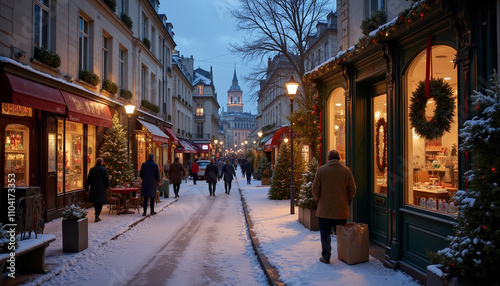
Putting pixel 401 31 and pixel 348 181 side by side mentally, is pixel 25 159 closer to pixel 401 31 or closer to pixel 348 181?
pixel 348 181

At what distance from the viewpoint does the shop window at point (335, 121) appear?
9.41 m

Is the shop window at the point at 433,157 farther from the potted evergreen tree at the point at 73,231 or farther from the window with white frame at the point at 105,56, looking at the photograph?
the window with white frame at the point at 105,56

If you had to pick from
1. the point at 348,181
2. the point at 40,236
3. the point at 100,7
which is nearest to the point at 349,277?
the point at 348,181

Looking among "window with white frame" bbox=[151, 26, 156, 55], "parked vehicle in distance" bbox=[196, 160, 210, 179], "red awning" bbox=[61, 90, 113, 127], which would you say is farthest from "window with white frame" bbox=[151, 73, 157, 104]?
"red awning" bbox=[61, 90, 113, 127]

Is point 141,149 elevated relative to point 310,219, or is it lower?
elevated

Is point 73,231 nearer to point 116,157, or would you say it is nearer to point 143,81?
point 116,157

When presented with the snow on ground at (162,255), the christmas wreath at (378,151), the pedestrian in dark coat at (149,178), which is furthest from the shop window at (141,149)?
the christmas wreath at (378,151)

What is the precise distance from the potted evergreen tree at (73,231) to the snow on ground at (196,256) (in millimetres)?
174

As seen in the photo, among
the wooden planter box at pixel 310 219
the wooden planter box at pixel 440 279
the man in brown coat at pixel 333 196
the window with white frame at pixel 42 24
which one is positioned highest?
the window with white frame at pixel 42 24

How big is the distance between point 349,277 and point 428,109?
2.73m

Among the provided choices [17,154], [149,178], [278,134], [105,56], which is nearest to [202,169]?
[278,134]

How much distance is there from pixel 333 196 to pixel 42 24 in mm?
10029

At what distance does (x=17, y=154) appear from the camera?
9.83 metres

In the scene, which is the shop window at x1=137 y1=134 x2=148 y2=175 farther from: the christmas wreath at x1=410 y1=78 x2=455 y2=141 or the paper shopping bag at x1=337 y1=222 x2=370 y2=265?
the christmas wreath at x1=410 y1=78 x2=455 y2=141
